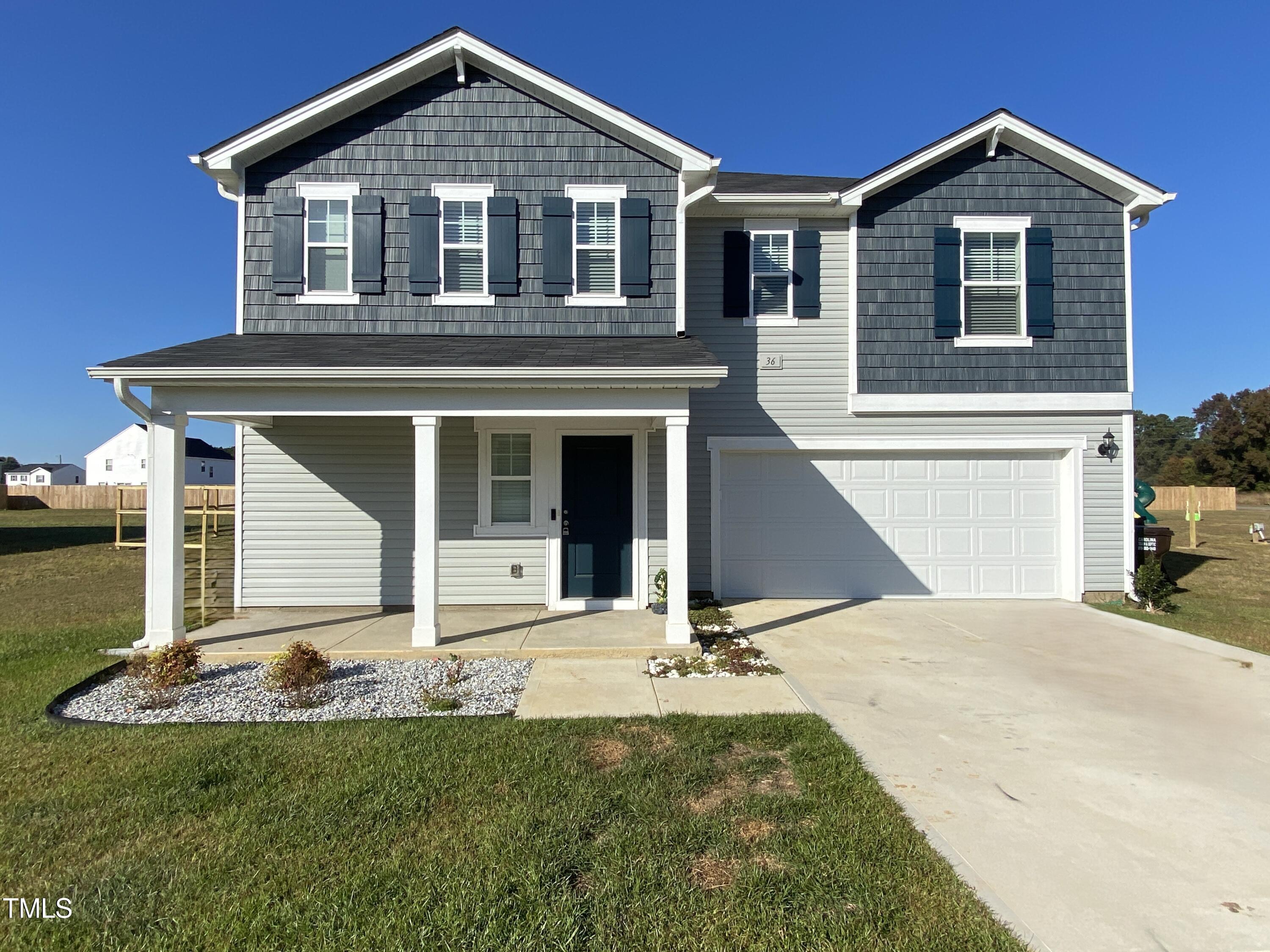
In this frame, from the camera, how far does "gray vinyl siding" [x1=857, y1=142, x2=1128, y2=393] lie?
8500 millimetres

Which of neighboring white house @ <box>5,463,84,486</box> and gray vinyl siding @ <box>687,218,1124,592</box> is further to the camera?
neighboring white house @ <box>5,463,84,486</box>

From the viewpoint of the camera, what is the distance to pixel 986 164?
28.1 ft

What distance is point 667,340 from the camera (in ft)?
25.1

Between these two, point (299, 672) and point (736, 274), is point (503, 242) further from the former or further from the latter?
point (299, 672)

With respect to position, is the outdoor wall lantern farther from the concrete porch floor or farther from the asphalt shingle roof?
the concrete porch floor

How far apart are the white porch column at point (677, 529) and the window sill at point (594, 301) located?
2.39 metres

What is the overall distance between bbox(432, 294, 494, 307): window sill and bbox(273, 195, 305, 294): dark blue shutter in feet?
5.52

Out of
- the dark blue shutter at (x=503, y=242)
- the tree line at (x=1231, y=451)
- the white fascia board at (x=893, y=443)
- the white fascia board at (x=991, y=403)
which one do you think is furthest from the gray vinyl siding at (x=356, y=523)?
the tree line at (x=1231, y=451)

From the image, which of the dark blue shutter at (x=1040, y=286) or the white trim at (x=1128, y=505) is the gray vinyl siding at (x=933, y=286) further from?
the white trim at (x=1128, y=505)

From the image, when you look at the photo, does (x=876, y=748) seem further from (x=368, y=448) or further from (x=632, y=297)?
(x=368, y=448)

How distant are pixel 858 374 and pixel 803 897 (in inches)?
283

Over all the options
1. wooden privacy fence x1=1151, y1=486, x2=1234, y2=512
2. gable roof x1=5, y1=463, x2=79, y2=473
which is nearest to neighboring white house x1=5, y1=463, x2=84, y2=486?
gable roof x1=5, y1=463, x2=79, y2=473

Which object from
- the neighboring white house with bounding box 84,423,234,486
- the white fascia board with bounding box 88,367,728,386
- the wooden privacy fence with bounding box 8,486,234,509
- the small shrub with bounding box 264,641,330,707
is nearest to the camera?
the small shrub with bounding box 264,641,330,707

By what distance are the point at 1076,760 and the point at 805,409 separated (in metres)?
5.51
